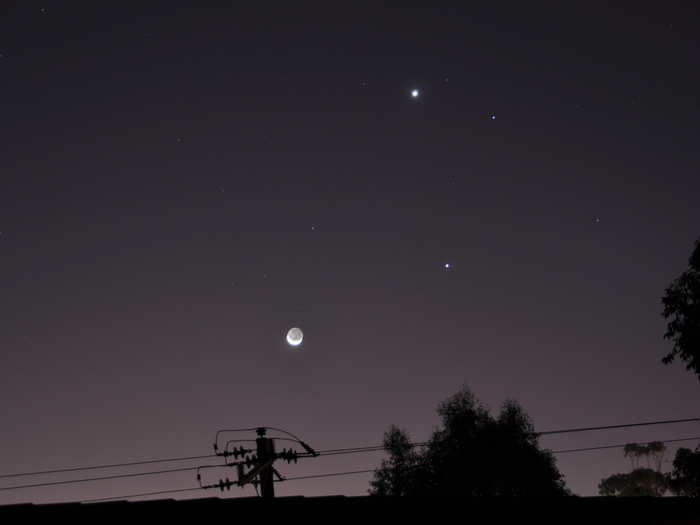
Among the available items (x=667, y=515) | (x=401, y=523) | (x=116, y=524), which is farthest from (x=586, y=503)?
(x=116, y=524)

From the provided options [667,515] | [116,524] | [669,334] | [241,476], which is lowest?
[667,515]

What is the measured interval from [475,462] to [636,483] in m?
38.7

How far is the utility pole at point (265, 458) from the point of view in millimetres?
22172

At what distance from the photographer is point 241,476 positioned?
2383 centimetres

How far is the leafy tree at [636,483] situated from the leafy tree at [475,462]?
110 feet

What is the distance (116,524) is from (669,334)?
21.4m

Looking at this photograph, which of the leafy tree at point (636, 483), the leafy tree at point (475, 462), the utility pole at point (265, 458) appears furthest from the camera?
the leafy tree at point (636, 483)

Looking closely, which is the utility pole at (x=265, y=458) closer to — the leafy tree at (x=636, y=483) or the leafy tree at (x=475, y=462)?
the leafy tree at (x=475, y=462)

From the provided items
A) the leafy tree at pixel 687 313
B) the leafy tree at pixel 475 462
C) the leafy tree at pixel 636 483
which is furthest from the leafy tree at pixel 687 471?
the leafy tree at pixel 636 483

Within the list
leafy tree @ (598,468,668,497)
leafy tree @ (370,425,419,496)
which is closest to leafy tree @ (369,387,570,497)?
leafy tree @ (370,425,419,496)

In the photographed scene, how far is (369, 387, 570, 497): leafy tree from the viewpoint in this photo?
148ft

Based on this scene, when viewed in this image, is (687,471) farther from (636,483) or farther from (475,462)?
(636,483)

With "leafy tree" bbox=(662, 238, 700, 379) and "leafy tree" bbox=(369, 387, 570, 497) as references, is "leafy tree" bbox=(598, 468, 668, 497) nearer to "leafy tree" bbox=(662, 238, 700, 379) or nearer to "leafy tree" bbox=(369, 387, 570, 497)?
"leafy tree" bbox=(369, 387, 570, 497)

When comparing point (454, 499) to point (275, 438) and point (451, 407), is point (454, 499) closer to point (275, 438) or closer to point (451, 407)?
point (275, 438)
